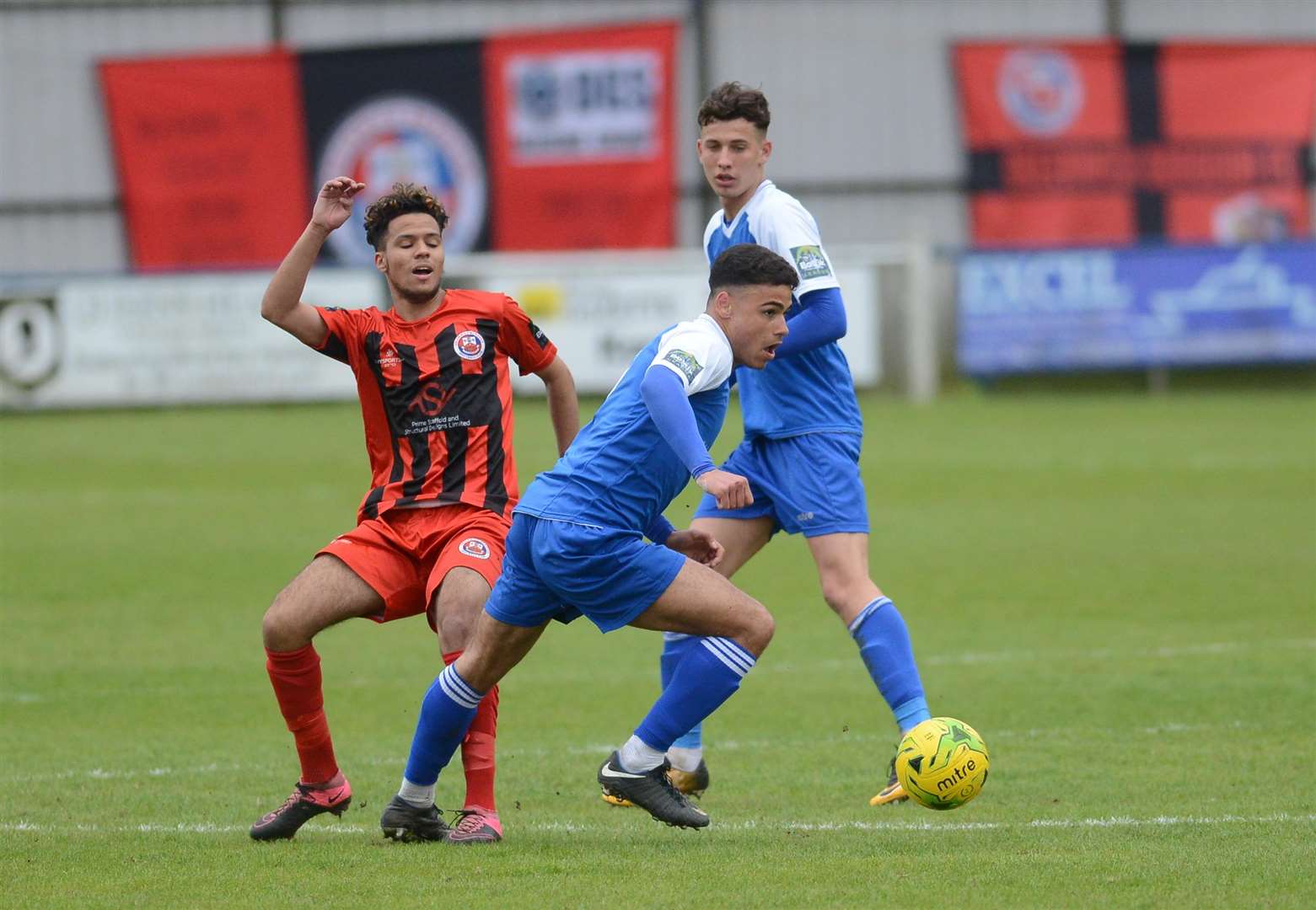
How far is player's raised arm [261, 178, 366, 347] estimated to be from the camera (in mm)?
5668

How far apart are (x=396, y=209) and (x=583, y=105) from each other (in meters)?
23.1

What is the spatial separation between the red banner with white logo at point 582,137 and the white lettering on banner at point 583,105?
1cm

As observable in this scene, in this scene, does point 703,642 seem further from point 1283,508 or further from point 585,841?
point 1283,508

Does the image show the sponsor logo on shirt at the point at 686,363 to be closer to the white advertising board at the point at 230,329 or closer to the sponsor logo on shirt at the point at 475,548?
the sponsor logo on shirt at the point at 475,548

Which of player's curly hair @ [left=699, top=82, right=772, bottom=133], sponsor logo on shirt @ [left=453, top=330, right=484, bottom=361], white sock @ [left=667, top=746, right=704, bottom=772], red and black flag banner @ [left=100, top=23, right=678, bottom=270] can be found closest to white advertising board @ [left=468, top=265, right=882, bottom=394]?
red and black flag banner @ [left=100, top=23, right=678, bottom=270]

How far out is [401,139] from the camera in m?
28.7

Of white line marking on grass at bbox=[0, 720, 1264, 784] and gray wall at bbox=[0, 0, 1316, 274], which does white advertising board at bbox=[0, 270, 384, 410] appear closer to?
gray wall at bbox=[0, 0, 1316, 274]

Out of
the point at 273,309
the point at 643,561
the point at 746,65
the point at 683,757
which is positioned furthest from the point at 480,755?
the point at 746,65

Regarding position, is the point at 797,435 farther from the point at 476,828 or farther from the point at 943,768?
the point at 476,828

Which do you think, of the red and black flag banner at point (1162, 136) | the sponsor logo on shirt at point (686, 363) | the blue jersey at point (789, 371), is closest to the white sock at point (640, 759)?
the sponsor logo on shirt at point (686, 363)

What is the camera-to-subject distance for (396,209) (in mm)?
5887

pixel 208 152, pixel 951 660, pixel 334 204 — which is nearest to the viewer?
pixel 334 204

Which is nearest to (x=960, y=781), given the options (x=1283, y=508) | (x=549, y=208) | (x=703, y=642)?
(x=703, y=642)

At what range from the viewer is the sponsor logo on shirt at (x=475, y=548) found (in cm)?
568
